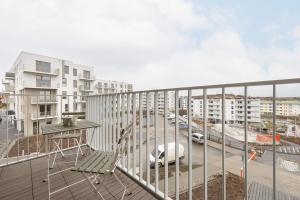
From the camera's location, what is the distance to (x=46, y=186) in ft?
7.89

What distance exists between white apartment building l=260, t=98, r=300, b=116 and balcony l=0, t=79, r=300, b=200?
A: 41 mm

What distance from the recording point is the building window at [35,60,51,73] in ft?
71.1

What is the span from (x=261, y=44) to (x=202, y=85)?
18.8m

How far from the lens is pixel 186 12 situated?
9.71 meters

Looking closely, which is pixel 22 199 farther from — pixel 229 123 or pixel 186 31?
pixel 186 31

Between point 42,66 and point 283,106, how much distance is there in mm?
25776

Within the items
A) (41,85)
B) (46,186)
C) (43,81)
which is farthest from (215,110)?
(43,81)

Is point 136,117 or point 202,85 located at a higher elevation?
point 202,85

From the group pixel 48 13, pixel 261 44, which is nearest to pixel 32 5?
pixel 48 13

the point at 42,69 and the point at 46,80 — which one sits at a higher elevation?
the point at 42,69

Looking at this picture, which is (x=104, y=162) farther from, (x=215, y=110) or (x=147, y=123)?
(x=215, y=110)

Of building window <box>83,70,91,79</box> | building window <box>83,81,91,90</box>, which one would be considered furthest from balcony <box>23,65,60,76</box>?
building window <box>83,81,91,90</box>

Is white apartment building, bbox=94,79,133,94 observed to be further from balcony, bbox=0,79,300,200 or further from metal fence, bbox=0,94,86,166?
balcony, bbox=0,79,300,200

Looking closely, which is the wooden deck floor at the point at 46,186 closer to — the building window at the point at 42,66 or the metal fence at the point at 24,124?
the metal fence at the point at 24,124
